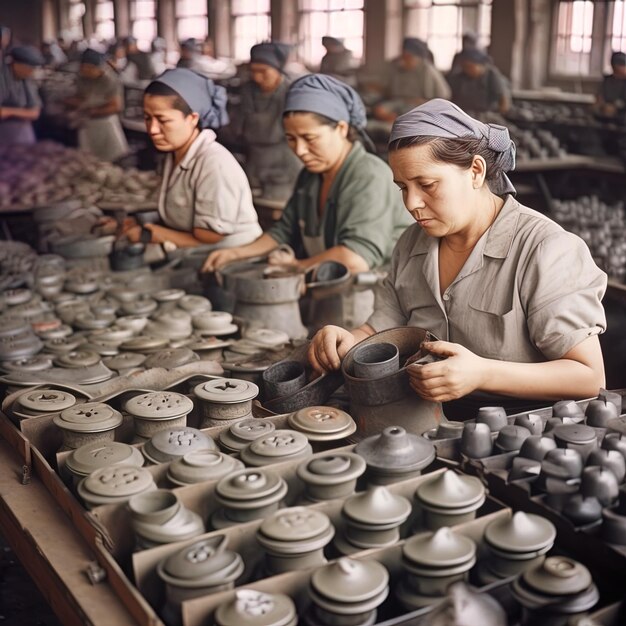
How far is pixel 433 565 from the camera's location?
131 centimetres

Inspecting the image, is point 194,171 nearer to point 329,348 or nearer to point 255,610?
point 329,348

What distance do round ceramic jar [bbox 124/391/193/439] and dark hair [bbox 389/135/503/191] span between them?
2.55 feet

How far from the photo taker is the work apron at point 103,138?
32.1 feet

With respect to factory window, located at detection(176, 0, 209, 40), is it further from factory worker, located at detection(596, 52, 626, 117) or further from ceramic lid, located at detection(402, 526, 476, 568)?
ceramic lid, located at detection(402, 526, 476, 568)

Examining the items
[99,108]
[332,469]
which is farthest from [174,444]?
[99,108]

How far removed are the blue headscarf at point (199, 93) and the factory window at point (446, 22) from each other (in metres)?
9.21

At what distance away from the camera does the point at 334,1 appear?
14.4 metres

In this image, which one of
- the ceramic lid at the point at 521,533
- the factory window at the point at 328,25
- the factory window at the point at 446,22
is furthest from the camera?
the factory window at the point at 328,25

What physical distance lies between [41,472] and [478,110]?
8.29 m

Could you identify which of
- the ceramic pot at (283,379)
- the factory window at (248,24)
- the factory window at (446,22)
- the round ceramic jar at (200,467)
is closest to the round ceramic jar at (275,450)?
the round ceramic jar at (200,467)

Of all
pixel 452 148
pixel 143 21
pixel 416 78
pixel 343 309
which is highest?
pixel 143 21

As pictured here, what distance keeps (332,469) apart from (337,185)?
212 cm

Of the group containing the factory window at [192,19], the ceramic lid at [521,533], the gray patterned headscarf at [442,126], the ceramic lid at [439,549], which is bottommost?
the ceramic lid at [439,549]

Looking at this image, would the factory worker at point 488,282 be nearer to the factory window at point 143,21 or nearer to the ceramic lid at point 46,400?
the ceramic lid at point 46,400
